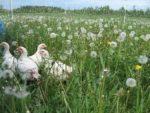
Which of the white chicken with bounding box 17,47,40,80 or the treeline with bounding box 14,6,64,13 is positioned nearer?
the white chicken with bounding box 17,47,40,80

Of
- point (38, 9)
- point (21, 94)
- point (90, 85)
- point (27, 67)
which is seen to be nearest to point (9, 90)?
point (21, 94)

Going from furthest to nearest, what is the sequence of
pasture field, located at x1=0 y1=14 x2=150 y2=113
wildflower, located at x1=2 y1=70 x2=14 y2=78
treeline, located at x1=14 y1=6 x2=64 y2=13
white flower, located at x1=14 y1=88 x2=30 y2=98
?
treeline, located at x1=14 y1=6 x2=64 y2=13 → wildflower, located at x1=2 y1=70 x2=14 y2=78 → pasture field, located at x1=0 y1=14 x2=150 y2=113 → white flower, located at x1=14 y1=88 x2=30 y2=98

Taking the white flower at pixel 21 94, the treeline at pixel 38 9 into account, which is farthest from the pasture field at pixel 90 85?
the treeline at pixel 38 9

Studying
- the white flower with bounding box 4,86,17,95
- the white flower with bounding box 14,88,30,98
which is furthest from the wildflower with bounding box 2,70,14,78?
the white flower with bounding box 14,88,30,98

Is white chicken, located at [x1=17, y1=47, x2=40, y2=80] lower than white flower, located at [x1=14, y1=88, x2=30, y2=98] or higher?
lower

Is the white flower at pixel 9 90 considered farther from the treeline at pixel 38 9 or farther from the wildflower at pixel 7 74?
the treeline at pixel 38 9

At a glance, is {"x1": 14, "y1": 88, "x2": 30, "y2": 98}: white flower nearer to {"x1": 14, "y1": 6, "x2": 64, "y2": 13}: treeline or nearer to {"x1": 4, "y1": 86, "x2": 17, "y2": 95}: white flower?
{"x1": 4, "y1": 86, "x2": 17, "y2": 95}: white flower

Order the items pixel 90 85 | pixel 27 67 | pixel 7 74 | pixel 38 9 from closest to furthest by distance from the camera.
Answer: pixel 7 74 < pixel 90 85 < pixel 27 67 < pixel 38 9

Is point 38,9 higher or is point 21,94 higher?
point 21,94

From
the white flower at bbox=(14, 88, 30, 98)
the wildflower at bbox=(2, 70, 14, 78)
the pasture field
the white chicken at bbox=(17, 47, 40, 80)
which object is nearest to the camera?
the white flower at bbox=(14, 88, 30, 98)

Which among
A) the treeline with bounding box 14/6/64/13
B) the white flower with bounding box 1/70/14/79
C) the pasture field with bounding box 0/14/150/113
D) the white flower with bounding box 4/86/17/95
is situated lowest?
the treeline with bounding box 14/6/64/13

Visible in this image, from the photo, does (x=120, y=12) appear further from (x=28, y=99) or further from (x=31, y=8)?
(x=28, y=99)

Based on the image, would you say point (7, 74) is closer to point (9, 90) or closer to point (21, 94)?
point (9, 90)

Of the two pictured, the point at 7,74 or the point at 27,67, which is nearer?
the point at 7,74
